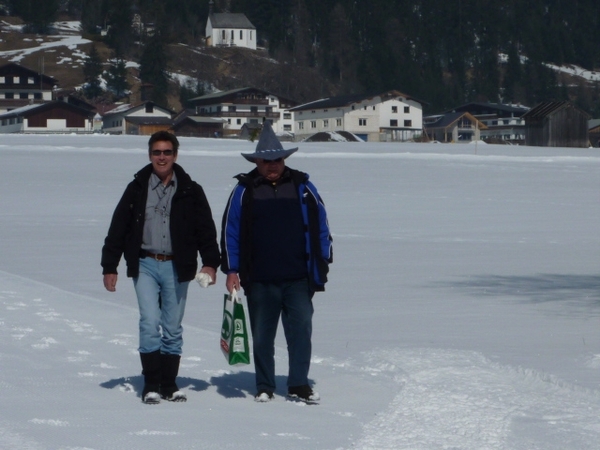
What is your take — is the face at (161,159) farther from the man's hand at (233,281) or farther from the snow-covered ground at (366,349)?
the snow-covered ground at (366,349)

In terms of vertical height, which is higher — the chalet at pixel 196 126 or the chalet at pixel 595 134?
the chalet at pixel 196 126

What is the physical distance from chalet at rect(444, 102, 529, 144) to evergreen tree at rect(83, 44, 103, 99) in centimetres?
3979

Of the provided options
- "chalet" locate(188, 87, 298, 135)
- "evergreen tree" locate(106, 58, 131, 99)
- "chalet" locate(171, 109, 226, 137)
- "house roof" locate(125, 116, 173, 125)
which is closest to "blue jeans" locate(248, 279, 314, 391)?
"house roof" locate(125, 116, 173, 125)

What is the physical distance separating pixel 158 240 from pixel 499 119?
121 m

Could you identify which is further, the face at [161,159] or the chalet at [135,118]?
the chalet at [135,118]

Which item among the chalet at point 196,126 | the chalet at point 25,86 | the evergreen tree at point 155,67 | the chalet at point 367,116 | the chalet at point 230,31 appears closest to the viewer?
the chalet at point 196,126

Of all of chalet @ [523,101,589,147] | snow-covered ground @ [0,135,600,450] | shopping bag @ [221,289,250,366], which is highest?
chalet @ [523,101,589,147]

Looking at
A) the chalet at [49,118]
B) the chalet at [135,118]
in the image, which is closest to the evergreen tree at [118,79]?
the chalet at [135,118]

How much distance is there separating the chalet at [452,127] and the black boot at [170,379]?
99005mm

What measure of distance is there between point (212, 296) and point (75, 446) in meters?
6.27

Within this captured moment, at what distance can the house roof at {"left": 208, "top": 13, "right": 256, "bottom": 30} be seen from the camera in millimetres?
159500

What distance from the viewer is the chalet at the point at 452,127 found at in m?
107

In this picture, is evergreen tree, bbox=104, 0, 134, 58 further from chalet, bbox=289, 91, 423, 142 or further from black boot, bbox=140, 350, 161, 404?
black boot, bbox=140, 350, 161, 404

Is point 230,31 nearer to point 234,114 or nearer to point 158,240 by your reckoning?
point 234,114
